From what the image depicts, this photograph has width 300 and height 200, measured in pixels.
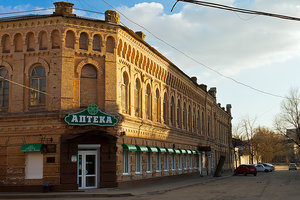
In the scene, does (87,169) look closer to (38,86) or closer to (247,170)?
(38,86)

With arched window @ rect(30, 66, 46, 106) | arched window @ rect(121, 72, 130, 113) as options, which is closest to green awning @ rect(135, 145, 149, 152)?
arched window @ rect(121, 72, 130, 113)

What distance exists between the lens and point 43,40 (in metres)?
23.3

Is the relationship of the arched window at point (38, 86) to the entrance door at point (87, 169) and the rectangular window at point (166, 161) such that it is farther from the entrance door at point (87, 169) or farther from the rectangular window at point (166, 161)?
the rectangular window at point (166, 161)

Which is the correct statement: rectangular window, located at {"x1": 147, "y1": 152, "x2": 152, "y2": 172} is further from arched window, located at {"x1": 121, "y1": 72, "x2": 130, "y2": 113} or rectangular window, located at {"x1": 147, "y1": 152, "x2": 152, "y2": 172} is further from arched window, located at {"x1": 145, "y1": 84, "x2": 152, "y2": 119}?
arched window, located at {"x1": 121, "y1": 72, "x2": 130, "y2": 113}

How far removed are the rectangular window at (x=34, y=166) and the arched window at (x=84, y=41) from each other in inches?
276

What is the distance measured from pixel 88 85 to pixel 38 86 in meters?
3.03

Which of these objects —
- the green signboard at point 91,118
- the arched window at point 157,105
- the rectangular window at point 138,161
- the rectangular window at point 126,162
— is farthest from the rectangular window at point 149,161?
the green signboard at point 91,118

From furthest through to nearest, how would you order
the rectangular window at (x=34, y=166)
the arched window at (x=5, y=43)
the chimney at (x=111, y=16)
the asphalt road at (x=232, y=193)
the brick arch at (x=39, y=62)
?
1. the chimney at (x=111, y=16)
2. the arched window at (x=5, y=43)
3. the brick arch at (x=39, y=62)
4. the rectangular window at (x=34, y=166)
5. the asphalt road at (x=232, y=193)

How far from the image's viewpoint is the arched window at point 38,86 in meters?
23.1

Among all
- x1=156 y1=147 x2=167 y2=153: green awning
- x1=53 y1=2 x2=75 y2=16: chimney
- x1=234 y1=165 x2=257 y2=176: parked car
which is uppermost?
x1=53 y1=2 x2=75 y2=16: chimney

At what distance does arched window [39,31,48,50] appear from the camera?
2320 cm

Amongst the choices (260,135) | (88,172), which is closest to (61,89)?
(88,172)

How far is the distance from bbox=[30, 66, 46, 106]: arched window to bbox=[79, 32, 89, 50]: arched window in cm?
281

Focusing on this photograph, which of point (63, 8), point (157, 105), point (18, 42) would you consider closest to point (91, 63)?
point (63, 8)
